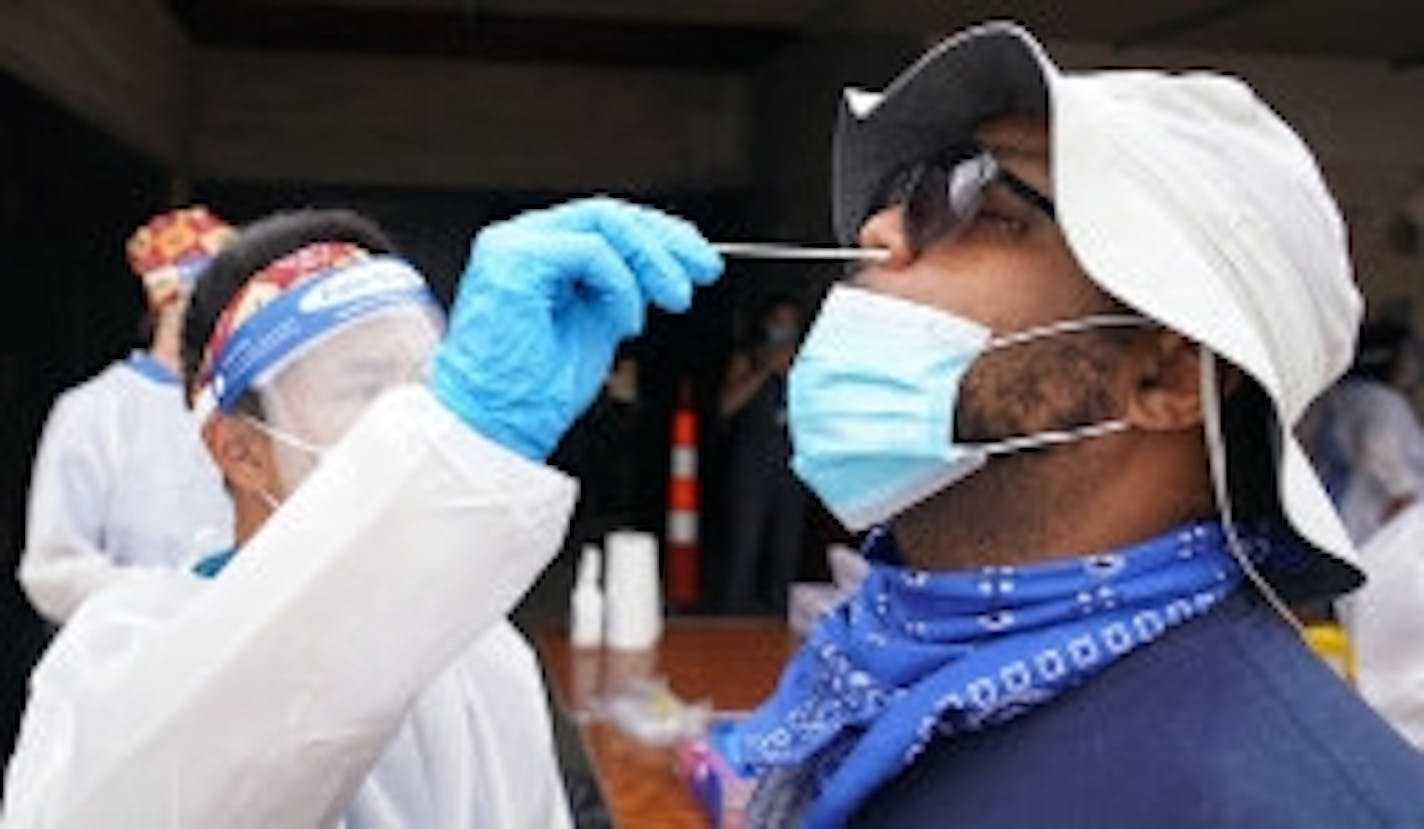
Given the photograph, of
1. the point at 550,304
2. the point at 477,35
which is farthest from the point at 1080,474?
the point at 477,35

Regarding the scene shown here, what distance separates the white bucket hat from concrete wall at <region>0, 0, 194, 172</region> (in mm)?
3865

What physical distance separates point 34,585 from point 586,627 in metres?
1.05

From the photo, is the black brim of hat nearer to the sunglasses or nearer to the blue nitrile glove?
the sunglasses

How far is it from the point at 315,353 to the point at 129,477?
167 cm

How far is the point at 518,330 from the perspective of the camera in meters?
1.06

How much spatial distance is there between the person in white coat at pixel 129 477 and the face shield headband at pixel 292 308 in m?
1.42

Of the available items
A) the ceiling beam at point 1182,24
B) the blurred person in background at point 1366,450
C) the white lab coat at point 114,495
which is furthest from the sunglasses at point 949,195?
the ceiling beam at point 1182,24

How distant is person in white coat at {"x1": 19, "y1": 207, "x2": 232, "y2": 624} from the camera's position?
9.35ft

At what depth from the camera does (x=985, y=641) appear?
1.02m

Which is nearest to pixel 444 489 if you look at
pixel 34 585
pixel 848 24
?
pixel 34 585

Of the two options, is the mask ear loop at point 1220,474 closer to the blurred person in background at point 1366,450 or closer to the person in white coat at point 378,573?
the person in white coat at point 378,573

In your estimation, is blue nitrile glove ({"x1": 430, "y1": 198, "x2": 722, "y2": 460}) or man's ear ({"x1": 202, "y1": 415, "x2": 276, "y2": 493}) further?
man's ear ({"x1": 202, "y1": 415, "x2": 276, "y2": 493})

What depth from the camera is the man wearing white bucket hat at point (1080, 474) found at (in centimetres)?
93

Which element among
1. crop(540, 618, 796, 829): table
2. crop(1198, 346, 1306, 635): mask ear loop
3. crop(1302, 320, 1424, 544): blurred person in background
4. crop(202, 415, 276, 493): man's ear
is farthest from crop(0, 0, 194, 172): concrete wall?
crop(1198, 346, 1306, 635): mask ear loop
